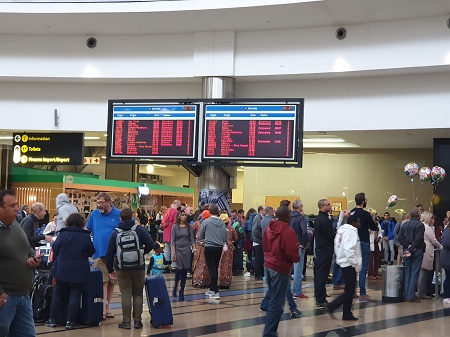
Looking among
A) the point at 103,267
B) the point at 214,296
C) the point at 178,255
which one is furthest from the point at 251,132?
the point at 103,267

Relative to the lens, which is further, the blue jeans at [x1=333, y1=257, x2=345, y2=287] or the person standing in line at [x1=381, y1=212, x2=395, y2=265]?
the person standing in line at [x1=381, y1=212, x2=395, y2=265]

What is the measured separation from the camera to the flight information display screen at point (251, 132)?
1453cm

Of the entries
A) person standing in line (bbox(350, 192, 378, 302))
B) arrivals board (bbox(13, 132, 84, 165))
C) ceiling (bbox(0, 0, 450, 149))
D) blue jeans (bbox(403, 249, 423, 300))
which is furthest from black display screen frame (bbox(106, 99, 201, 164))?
blue jeans (bbox(403, 249, 423, 300))

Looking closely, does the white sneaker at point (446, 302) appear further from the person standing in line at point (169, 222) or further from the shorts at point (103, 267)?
the person standing in line at point (169, 222)

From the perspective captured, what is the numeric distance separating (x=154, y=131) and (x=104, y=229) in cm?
545

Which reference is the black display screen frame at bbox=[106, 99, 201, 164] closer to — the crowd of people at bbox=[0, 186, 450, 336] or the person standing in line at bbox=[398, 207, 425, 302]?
the crowd of people at bbox=[0, 186, 450, 336]

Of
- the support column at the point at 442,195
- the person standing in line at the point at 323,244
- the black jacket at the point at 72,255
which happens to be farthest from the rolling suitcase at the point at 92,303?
the support column at the point at 442,195

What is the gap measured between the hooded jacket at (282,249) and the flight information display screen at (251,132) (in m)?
6.19

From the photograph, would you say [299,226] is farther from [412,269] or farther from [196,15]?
[196,15]

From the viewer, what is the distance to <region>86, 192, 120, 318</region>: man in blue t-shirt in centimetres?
992

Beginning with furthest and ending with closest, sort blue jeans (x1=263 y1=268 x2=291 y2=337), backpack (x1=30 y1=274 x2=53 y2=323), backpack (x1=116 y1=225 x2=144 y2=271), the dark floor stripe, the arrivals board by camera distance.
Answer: the arrivals board → backpack (x1=30 y1=274 x2=53 y2=323) → backpack (x1=116 y1=225 x2=144 y2=271) → the dark floor stripe → blue jeans (x1=263 y1=268 x2=291 y2=337)

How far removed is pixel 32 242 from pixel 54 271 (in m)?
0.50

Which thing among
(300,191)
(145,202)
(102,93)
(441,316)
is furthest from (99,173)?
(441,316)

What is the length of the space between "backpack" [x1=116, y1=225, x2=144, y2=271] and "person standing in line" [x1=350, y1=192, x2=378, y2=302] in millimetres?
4291
